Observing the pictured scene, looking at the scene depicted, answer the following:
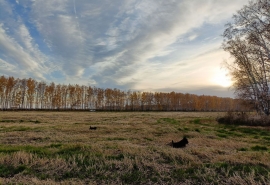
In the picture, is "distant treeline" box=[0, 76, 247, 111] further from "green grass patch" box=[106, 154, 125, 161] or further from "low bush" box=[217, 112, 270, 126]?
"green grass patch" box=[106, 154, 125, 161]

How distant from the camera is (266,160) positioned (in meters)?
7.34

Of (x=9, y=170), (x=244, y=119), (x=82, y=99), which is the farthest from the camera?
(x=82, y=99)

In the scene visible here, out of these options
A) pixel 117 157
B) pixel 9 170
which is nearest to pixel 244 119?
pixel 117 157

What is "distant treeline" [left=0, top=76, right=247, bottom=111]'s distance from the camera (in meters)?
89.2

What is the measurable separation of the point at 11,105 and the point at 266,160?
342 ft

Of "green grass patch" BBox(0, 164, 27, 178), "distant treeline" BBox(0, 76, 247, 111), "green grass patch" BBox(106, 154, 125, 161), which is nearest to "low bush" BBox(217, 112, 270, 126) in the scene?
"green grass patch" BBox(106, 154, 125, 161)

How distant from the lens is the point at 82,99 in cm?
11856

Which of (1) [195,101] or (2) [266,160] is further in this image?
(1) [195,101]

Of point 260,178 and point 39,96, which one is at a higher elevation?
point 39,96

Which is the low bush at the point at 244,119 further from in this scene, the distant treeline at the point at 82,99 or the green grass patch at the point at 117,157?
the distant treeline at the point at 82,99

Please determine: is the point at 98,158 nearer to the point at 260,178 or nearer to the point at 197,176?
the point at 197,176

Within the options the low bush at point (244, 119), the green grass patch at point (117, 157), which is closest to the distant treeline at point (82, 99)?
the low bush at point (244, 119)

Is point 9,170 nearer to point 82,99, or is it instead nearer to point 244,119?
point 244,119

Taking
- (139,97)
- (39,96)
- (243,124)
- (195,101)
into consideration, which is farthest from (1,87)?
(195,101)
